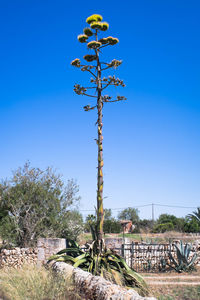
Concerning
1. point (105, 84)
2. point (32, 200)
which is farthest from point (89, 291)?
point (32, 200)

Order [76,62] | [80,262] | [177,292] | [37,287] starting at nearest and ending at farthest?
[37,287]
[80,262]
[76,62]
[177,292]

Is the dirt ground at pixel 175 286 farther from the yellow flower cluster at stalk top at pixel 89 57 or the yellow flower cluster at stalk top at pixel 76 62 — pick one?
the yellow flower cluster at stalk top at pixel 89 57

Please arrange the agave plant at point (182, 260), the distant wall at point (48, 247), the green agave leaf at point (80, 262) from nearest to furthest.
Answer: the green agave leaf at point (80, 262) < the distant wall at point (48, 247) < the agave plant at point (182, 260)

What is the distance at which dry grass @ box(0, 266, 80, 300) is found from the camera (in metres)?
5.14

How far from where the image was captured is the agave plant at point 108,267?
716 centimetres

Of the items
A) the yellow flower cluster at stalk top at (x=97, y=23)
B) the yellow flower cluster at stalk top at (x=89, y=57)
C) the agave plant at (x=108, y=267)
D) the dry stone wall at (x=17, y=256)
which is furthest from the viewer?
the dry stone wall at (x=17, y=256)

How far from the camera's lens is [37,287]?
5.40m

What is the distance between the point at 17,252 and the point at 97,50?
329 inches

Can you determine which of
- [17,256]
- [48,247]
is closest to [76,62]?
[48,247]

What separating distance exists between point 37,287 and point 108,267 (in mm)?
2429

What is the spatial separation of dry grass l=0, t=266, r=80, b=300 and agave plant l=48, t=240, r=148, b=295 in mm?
1435

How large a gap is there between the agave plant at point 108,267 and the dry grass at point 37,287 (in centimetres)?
144

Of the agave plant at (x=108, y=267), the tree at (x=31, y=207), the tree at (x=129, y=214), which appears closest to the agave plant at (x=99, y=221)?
the agave plant at (x=108, y=267)

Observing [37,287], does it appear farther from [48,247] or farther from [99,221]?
[48,247]
